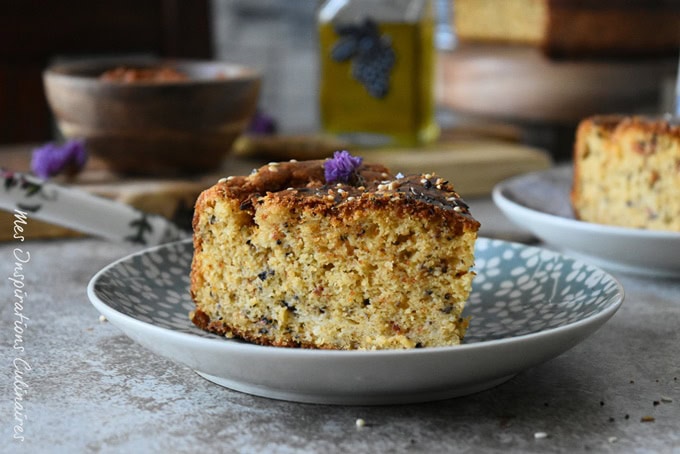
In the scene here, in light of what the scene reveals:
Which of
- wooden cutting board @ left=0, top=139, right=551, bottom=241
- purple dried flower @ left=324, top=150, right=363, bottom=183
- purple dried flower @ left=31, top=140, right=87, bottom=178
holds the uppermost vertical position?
purple dried flower @ left=324, top=150, right=363, bottom=183

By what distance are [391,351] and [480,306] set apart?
0.44 meters

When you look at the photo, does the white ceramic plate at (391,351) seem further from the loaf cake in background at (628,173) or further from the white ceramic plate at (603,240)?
the loaf cake in background at (628,173)

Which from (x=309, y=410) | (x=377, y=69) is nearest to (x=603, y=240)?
(x=309, y=410)

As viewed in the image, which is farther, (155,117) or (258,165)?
(258,165)

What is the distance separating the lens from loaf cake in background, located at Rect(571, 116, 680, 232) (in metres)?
1.70

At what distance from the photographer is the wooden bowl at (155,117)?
2.06 metres

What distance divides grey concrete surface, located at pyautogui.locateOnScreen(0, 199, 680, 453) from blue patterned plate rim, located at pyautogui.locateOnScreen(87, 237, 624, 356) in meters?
0.08

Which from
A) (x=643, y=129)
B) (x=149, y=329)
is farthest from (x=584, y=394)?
(x=643, y=129)

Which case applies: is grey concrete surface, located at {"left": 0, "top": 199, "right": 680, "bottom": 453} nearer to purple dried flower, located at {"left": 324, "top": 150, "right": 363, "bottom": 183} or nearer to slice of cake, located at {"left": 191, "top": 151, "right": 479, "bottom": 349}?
slice of cake, located at {"left": 191, "top": 151, "right": 479, "bottom": 349}

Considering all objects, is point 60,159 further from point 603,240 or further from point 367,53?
point 603,240

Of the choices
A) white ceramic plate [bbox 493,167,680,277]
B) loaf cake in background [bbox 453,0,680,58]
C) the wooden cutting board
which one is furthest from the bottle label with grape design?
white ceramic plate [bbox 493,167,680,277]

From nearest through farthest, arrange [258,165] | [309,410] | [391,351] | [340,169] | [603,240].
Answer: [391,351] < [309,410] < [340,169] < [603,240] < [258,165]

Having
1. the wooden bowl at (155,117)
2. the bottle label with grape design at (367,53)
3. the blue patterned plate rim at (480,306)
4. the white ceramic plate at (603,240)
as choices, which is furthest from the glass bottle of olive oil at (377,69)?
the blue patterned plate rim at (480,306)

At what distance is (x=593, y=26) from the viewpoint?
2.65 metres
